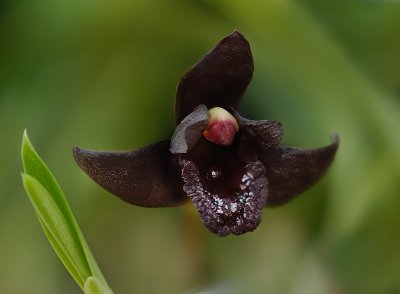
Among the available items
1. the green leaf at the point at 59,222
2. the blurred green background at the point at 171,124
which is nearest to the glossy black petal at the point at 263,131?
the green leaf at the point at 59,222

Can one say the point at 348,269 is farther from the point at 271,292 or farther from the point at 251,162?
the point at 251,162

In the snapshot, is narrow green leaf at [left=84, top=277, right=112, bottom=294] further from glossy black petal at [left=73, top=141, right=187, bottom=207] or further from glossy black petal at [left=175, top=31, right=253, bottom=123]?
glossy black petal at [left=175, top=31, right=253, bottom=123]

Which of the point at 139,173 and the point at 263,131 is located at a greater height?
the point at 263,131

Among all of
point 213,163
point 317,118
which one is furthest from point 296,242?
point 213,163

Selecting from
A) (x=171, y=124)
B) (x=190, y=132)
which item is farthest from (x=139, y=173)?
(x=171, y=124)

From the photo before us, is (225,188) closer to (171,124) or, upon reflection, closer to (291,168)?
(291,168)

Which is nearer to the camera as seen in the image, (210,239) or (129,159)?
(129,159)
